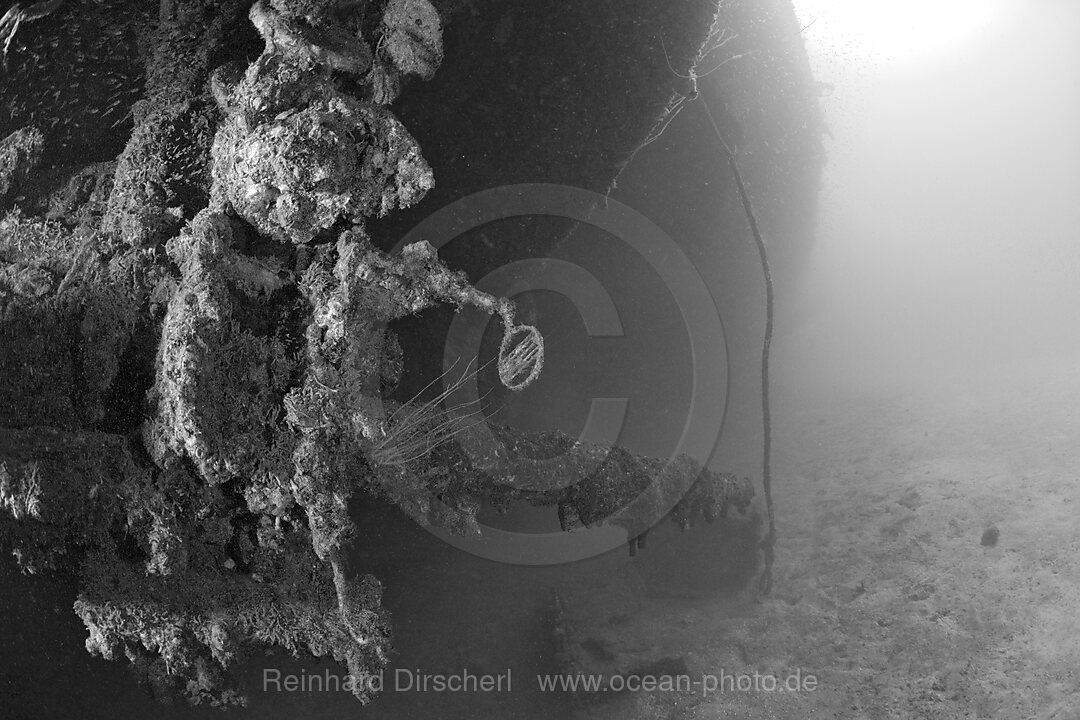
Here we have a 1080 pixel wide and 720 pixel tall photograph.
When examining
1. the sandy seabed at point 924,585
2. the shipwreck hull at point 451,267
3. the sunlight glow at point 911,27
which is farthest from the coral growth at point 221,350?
the sunlight glow at point 911,27

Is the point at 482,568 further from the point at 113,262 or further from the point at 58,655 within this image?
the point at 113,262

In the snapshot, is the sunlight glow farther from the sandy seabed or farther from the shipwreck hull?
the sandy seabed

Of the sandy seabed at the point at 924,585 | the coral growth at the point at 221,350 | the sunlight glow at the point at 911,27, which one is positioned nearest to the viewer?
the coral growth at the point at 221,350

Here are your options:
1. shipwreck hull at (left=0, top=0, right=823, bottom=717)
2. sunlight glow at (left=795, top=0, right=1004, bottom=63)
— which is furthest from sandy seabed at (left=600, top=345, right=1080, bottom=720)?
sunlight glow at (left=795, top=0, right=1004, bottom=63)

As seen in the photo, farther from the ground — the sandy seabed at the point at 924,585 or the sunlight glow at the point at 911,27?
the sunlight glow at the point at 911,27

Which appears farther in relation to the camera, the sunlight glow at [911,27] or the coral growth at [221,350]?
the sunlight glow at [911,27]

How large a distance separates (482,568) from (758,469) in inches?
46.3

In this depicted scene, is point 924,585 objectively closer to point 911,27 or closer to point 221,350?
point 221,350

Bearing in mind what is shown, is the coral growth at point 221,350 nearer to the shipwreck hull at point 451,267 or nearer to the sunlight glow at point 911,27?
the shipwreck hull at point 451,267

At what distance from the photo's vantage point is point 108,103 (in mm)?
1356

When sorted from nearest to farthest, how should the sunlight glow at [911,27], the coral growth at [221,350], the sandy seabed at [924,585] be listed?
the coral growth at [221,350], the sandy seabed at [924,585], the sunlight glow at [911,27]

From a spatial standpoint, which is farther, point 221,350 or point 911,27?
point 911,27

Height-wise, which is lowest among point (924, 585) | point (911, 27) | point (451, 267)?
point (924, 585)

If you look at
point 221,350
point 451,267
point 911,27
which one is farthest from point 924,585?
point 911,27
